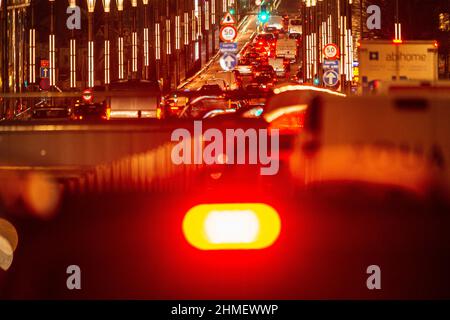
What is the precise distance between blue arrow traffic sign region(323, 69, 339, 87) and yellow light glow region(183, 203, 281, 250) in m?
31.9

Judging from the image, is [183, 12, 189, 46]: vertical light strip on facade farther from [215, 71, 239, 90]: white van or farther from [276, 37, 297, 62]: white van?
Answer: [276, 37, 297, 62]: white van

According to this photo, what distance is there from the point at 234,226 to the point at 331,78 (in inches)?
1262

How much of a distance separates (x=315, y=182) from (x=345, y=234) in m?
0.30

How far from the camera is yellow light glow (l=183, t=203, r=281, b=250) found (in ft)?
14.7

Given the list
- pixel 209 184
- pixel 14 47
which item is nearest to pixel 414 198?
pixel 209 184

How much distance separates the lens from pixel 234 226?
449cm

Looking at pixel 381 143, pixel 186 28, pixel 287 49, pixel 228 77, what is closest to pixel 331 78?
pixel 381 143

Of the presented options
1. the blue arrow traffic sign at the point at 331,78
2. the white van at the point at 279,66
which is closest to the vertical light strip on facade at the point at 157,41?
the white van at the point at 279,66

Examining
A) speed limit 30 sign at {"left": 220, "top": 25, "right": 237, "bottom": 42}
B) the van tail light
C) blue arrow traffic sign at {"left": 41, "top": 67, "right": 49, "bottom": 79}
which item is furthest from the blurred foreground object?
blue arrow traffic sign at {"left": 41, "top": 67, "right": 49, "bottom": 79}

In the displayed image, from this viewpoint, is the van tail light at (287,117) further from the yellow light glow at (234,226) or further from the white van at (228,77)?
the white van at (228,77)

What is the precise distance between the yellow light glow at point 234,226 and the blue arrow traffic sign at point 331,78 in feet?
105

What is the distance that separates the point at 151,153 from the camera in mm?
7316

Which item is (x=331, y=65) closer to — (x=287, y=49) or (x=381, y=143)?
(x=381, y=143)
